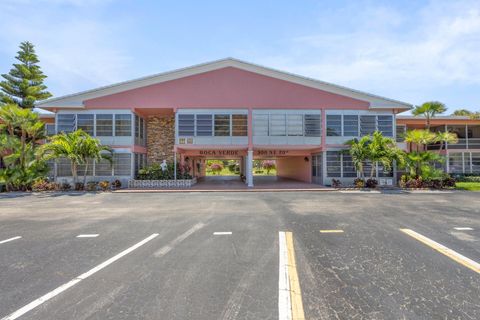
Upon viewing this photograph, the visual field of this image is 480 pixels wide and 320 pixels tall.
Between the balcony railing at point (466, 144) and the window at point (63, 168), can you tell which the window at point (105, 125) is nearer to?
the window at point (63, 168)

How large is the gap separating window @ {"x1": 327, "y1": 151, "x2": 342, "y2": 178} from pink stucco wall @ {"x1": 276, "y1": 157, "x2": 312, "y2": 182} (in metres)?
2.98

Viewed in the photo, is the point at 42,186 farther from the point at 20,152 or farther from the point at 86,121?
the point at 86,121

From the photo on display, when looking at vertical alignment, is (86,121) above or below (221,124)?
above

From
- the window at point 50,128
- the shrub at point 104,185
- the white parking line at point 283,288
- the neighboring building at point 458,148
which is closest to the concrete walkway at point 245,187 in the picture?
the shrub at point 104,185

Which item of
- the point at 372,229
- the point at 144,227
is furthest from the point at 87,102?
the point at 372,229

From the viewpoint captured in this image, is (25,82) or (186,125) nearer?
(186,125)

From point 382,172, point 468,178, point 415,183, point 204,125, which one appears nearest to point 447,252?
point 415,183

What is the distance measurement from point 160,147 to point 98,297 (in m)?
19.7

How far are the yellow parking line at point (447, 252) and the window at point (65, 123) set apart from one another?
22.7m

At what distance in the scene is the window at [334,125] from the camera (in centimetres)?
1942

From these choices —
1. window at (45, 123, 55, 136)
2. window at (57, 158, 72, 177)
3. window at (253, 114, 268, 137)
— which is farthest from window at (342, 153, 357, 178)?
window at (45, 123, 55, 136)

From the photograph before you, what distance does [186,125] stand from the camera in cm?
1902

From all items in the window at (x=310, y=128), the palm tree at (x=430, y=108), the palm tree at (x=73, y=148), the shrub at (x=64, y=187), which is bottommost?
the shrub at (x=64, y=187)

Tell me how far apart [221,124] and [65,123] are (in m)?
12.8
